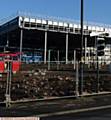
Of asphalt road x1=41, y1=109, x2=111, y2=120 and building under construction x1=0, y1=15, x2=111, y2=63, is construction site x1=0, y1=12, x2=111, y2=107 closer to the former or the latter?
building under construction x1=0, y1=15, x2=111, y2=63

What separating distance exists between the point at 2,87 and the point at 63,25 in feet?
195

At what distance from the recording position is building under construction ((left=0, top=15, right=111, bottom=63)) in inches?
3047

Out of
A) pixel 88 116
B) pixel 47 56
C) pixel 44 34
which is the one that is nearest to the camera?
pixel 88 116

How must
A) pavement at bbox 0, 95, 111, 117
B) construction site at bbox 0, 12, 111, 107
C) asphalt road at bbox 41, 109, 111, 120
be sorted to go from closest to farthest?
asphalt road at bbox 41, 109, 111, 120
pavement at bbox 0, 95, 111, 117
construction site at bbox 0, 12, 111, 107

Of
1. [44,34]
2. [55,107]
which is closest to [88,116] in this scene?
[55,107]

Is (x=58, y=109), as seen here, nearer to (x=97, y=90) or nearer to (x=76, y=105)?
A: (x=76, y=105)

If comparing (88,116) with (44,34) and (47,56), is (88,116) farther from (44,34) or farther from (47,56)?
(47,56)

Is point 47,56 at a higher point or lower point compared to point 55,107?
higher

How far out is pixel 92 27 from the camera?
8494cm

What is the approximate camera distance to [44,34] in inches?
3273

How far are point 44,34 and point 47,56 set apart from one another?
29.8 feet

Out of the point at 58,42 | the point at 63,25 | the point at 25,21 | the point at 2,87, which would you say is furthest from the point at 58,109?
the point at 58,42

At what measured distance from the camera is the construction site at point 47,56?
2295 centimetres

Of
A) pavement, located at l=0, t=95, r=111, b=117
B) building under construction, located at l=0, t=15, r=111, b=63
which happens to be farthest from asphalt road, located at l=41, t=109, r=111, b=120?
building under construction, located at l=0, t=15, r=111, b=63
